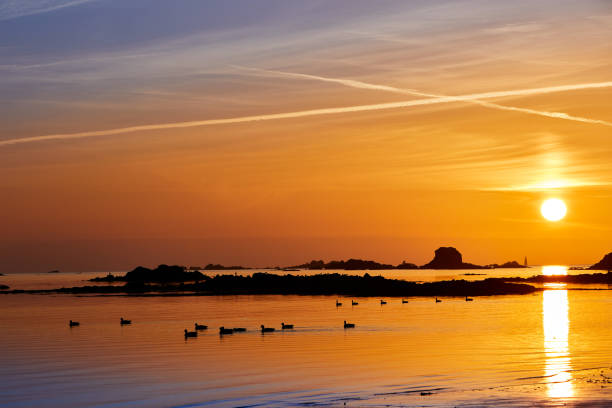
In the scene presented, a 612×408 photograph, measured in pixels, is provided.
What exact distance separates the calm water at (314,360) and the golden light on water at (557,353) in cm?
8

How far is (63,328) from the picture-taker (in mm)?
69500

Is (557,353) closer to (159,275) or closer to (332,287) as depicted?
(332,287)

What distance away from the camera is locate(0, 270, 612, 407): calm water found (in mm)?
33656

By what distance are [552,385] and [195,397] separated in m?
15.6

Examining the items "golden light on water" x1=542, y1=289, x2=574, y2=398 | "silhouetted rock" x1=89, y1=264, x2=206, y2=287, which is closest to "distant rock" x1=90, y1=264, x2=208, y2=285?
"silhouetted rock" x1=89, y1=264, x2=206, y2=287

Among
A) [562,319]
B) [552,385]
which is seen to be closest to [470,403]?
[552,385]

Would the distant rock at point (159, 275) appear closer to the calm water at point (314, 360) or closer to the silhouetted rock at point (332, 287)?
the silhouetted rock at point (332, 287)

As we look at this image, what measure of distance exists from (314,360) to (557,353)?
14459mm

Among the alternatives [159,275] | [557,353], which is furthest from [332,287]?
[557,353]

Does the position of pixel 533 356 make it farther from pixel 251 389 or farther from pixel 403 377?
pixel 251 389

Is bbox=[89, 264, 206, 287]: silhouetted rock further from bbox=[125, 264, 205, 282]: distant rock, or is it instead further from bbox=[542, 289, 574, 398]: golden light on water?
bbox=[542, 289, 574, 398]: golden light on water

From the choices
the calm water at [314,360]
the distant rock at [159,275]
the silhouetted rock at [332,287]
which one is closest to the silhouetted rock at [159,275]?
the distant rock at [159,275]

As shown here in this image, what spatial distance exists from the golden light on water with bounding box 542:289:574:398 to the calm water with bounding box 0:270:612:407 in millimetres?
83

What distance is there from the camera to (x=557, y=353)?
4678cm
